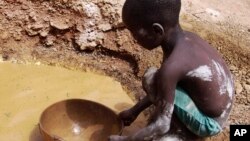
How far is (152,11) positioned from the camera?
2691mm

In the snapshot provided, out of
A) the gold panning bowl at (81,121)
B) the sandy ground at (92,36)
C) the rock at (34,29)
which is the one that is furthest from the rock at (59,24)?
the gold panning bowl at (81,121)

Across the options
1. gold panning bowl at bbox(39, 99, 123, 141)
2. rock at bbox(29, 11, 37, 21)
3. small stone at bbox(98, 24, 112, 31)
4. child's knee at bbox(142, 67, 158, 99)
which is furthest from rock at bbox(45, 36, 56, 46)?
child's knee at bbox(142, 67, 158, 99)

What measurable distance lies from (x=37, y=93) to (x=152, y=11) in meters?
1.66

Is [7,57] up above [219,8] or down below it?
below

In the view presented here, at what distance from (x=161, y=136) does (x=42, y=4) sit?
7.22 feet

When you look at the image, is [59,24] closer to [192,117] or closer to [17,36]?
[17,36]

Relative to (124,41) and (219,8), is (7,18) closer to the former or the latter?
(124,41)

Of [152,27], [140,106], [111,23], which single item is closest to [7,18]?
[111,23]

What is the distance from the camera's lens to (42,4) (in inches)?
180

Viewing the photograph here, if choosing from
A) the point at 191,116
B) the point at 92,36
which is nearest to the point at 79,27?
the point at 92,36

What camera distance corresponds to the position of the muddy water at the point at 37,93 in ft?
11.8

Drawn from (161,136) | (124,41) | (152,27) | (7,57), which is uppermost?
(152,27)

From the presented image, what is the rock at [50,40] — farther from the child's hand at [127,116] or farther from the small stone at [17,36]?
the child's hand at [127,116]

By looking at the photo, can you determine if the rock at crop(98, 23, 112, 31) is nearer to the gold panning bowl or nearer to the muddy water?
the muddy water
